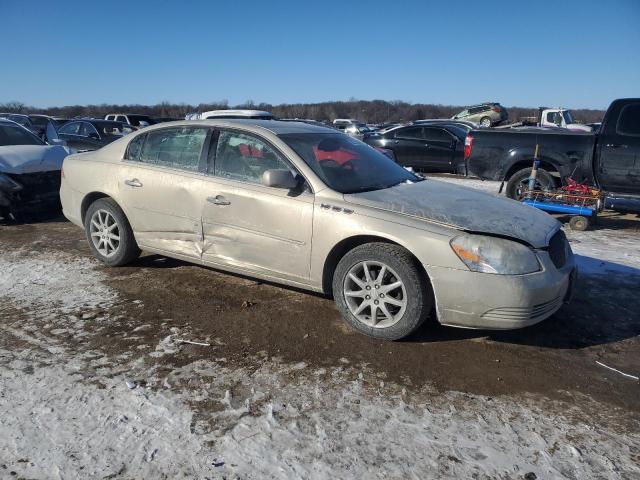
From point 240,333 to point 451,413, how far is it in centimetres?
165

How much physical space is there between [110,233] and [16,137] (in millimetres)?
4325

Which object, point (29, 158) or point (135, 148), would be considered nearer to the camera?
point (135, 148)

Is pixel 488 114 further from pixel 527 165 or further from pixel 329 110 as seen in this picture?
pixel 329 110

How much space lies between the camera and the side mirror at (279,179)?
4039 millimetres

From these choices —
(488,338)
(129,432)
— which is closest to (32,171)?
(129,432)

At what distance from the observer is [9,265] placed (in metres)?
5.39

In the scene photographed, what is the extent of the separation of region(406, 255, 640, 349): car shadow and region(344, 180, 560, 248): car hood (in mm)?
748

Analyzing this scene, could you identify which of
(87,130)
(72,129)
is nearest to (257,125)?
(87,130)

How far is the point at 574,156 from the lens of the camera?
26.6ft

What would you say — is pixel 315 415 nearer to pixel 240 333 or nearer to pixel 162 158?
pixel 240 333

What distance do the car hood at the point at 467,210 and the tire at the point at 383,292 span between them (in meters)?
0.35

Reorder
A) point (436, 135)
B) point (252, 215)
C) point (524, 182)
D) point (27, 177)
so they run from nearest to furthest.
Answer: point (252, 215), point (27, 177), point (524, 182), point (436, 135)

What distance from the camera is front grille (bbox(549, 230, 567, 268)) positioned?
375 cm

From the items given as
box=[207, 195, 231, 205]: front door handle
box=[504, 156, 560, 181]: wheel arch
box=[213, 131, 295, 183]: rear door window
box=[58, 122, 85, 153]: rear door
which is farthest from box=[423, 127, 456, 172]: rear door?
box=[207, 195, 231, 205]: front door handle
